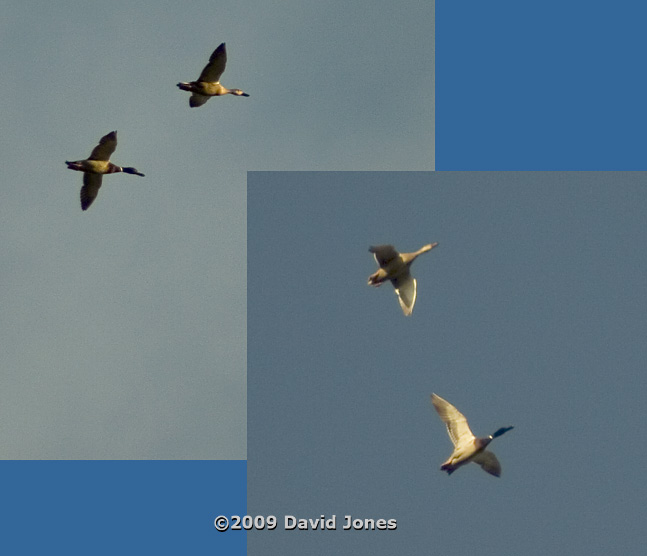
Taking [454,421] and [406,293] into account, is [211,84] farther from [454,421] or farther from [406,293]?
[454,421]

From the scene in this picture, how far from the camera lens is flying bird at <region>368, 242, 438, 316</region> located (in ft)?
83.8

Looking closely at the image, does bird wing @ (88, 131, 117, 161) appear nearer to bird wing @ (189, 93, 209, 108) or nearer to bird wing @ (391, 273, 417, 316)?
bird wing @ (189, 93, 209, 108)

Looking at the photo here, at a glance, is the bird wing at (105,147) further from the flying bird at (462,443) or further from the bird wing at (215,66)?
the flying bird at (462,443)

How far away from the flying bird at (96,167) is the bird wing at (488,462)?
30.7 feet

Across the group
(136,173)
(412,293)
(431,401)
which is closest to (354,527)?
(431,401)

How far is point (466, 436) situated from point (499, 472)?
3.53 feet

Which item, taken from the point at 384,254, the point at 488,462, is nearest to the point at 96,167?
the point at 384,254

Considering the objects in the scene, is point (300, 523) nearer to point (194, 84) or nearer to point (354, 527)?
point (354, 527)

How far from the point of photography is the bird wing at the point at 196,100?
2709cm

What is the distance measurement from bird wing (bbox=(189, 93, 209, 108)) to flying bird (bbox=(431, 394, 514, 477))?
8059 mm

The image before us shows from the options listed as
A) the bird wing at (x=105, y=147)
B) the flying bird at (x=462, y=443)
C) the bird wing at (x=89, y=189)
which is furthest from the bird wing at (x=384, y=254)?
the bird wing at (x=89, y=189)

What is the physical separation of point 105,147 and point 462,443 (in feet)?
32.0

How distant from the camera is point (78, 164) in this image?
87.6ft

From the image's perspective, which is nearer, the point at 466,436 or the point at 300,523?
the point at 466,436
